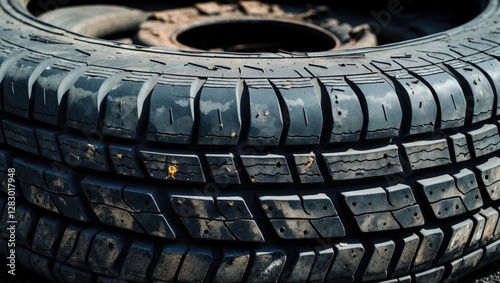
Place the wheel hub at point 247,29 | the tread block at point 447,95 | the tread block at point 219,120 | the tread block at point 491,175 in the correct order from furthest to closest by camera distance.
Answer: the wheel hub at point 247,29 → the tread block at point 491,175 → the tread block at point 447,95 → the tread block at point 219,120

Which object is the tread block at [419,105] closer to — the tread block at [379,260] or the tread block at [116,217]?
the tread block at [379,260]

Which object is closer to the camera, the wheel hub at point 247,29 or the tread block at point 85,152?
the tread block at point 85,152

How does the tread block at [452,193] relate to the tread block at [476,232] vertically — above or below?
above

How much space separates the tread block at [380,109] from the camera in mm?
1465

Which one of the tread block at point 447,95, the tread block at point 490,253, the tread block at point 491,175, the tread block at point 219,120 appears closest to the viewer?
the tread block at point 219,120

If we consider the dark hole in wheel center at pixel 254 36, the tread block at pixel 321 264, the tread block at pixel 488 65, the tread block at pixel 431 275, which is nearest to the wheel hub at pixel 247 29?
the dark hole in wheel center at pixel 254 36

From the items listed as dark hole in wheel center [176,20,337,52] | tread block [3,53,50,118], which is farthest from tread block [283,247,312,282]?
dark hole in wheel center [176,20,337,52]

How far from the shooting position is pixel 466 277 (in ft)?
6.18

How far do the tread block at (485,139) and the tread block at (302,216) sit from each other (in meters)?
0.40

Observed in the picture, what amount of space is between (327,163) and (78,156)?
1.92ft

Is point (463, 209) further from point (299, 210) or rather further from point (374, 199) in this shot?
point (299, 210)

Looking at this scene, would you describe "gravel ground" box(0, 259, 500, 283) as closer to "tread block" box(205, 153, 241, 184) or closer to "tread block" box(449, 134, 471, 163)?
"tread block" box(449, 134, 471, 163)

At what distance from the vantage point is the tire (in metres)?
1.45

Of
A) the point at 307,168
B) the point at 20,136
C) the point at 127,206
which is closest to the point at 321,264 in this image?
the point at 307,168
